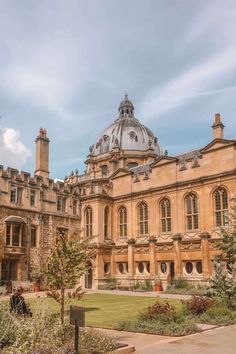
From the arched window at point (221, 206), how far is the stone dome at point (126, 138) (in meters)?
31.6

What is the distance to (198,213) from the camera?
3409 cm

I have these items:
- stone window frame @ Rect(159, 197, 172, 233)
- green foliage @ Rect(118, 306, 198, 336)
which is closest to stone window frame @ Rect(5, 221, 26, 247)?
A: stone window frame @ Rect(159, 197, 172, 233)

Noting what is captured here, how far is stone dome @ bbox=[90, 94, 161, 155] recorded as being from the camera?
215ft

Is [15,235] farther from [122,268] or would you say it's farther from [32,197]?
[122,268]

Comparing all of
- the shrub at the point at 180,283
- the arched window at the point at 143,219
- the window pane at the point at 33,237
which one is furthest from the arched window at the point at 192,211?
the window pane at the point at 33,237

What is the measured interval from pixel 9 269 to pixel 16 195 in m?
6.23

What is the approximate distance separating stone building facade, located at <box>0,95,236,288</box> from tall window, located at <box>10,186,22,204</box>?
86mm

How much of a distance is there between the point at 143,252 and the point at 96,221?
5383 mm

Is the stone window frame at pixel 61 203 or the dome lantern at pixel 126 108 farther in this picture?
the dome lantern at pixel 126 108

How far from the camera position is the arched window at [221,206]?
106 feet

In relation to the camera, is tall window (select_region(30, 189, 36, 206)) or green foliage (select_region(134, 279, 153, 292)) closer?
green foliage (select_region(134, 279, 153, 292))

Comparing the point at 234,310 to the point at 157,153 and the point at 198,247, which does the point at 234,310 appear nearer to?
the point at 198,247

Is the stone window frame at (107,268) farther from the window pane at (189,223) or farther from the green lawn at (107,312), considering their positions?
the green lawn at (107,312)

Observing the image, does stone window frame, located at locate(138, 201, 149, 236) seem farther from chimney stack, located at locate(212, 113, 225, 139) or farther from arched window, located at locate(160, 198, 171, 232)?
chimney stack, located at locate(212, 113, 225, 139)
